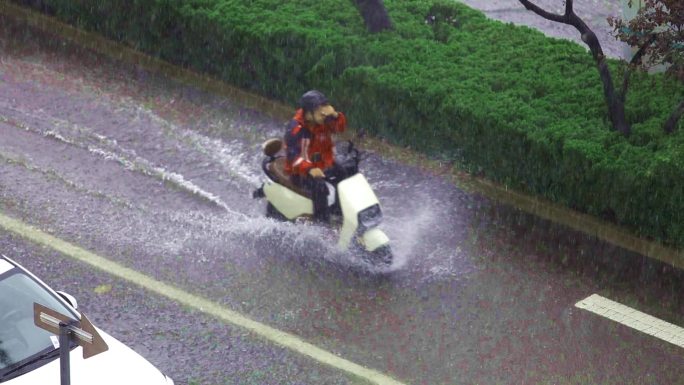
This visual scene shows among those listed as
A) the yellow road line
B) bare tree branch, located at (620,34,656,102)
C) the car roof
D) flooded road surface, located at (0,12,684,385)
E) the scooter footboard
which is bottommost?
the yellow road line

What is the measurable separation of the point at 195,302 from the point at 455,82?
15.0 ft

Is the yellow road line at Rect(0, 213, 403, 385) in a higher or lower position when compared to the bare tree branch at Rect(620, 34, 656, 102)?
lower

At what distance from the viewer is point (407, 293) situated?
1108 centimetres

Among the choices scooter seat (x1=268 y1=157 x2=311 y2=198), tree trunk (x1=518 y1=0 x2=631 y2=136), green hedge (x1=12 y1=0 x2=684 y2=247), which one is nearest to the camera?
scooter seat (x1=268 y1=157 x2=311 y2=198)

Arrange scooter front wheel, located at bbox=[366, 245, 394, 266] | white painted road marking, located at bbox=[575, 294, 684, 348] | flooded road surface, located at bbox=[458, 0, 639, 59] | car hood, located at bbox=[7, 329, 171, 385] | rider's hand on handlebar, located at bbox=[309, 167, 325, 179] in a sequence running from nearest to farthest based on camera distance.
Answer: car hood, located at bbox=[7, 329, 171, 385]
white painted road marking, located at bbox=[575, 294, 684, 348]
scooter front wheel, located at bbox=[366, 245, 394, 266]
rider's hand on handlebar, located at bbox=[309, 167, 325, 179]
flooded road surface, located at bbox=[458, 0, 639, 59]

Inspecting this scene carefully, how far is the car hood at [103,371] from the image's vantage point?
802cm

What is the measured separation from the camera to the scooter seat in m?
11.8

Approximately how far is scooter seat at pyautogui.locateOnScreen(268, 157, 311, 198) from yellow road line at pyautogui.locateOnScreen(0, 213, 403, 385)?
63.3 inches

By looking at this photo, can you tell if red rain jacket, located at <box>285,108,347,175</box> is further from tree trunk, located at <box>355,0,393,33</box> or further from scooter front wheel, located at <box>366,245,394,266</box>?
tree trunk, located at <box>355,0,393,33</box>

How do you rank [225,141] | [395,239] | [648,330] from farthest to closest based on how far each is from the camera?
[225,141] → [395,239] → [648,330]

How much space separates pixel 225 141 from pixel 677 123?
499cm

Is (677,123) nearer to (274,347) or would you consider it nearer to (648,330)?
(648,330)

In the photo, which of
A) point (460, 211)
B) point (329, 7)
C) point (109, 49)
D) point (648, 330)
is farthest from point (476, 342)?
point (109, 49)

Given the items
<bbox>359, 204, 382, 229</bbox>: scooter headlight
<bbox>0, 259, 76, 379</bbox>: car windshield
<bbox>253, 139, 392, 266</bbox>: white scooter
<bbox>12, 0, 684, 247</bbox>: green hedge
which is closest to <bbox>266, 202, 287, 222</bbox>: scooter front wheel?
<bbox>253, 139, 392, 266</bbox>: white scooter
